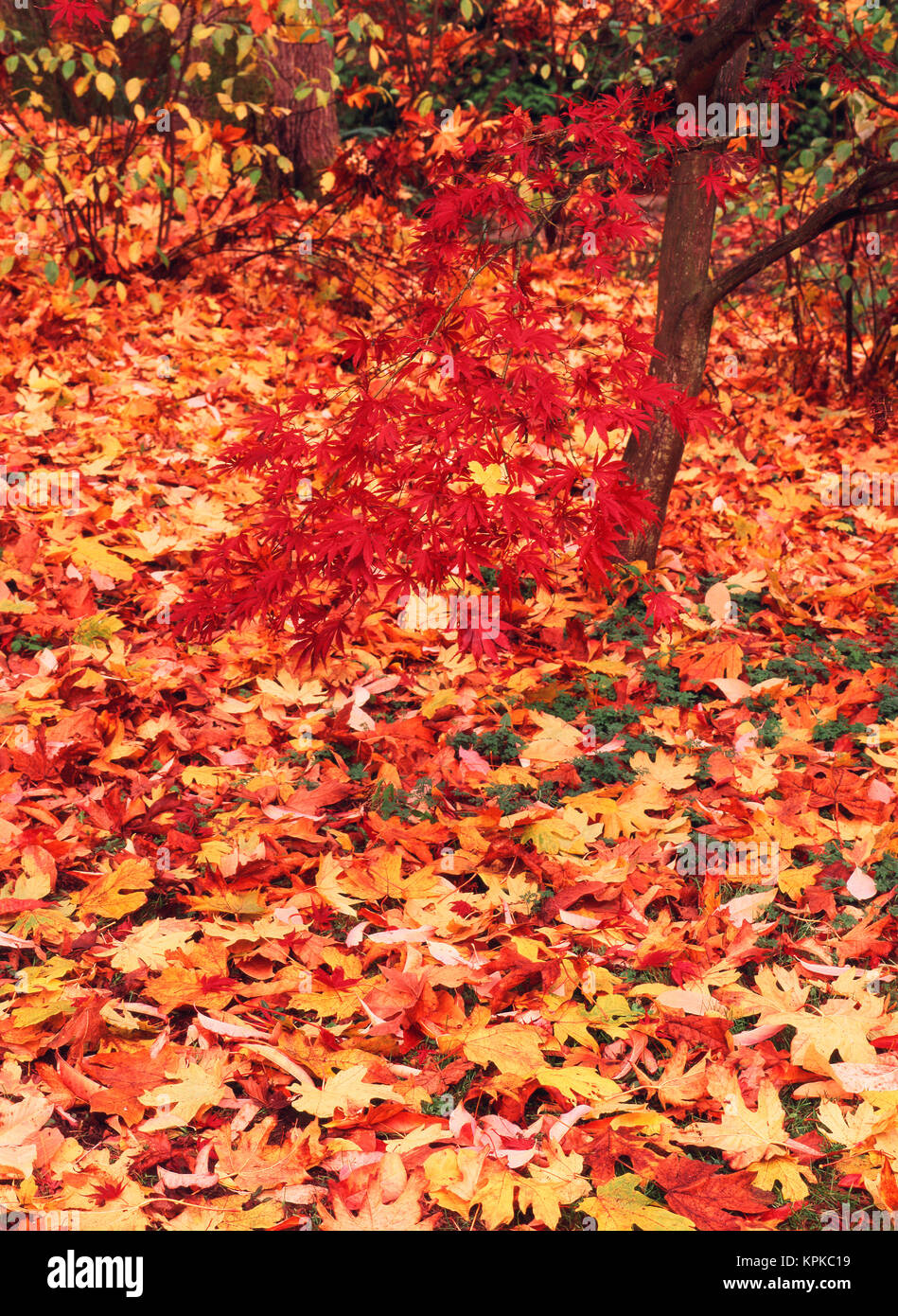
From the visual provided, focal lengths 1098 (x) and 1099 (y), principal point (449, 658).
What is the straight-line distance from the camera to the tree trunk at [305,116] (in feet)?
21.2

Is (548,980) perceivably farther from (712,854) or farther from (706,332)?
(706,332)

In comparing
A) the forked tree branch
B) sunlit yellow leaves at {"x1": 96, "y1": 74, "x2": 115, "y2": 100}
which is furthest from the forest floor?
sunlit yellow leaves at {"x1": 96, "y1": 74, "x2": 115, "y2": 100}

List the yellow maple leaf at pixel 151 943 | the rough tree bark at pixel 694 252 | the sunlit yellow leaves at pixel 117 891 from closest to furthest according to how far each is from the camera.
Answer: the yellow maple leaf at pixel 151 943 < the sunlit yellow leaves at pixel 117 891 < the rough tree bark at pixel 694 252

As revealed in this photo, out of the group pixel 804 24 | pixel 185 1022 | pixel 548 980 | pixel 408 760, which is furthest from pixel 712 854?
pixel 804 24

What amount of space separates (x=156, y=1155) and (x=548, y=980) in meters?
0.88

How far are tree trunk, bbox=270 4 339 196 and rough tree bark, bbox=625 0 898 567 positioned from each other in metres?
3.29

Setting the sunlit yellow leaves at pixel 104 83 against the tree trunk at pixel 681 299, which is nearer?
the tree trunk at pixel 681 299

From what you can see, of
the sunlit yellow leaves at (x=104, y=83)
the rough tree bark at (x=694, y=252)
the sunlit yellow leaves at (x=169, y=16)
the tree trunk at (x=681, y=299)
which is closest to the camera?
the rough tree bark at (x=694, y=252)

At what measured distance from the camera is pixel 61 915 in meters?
2.55

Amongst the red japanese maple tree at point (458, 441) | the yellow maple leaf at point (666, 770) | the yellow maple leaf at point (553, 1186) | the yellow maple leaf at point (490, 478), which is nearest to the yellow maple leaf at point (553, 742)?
the yellow maple leaf at point (666, 770)

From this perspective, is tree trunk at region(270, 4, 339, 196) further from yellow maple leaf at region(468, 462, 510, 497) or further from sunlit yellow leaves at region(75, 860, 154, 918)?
sunlit yellow leaves at region(75, 860, 154, 918)

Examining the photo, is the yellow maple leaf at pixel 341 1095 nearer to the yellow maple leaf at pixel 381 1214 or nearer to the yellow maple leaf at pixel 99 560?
the yellow maple leaf at pixel 381 1214

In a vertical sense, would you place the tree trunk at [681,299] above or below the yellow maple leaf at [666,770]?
above

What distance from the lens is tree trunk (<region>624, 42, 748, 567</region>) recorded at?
3.89 m
